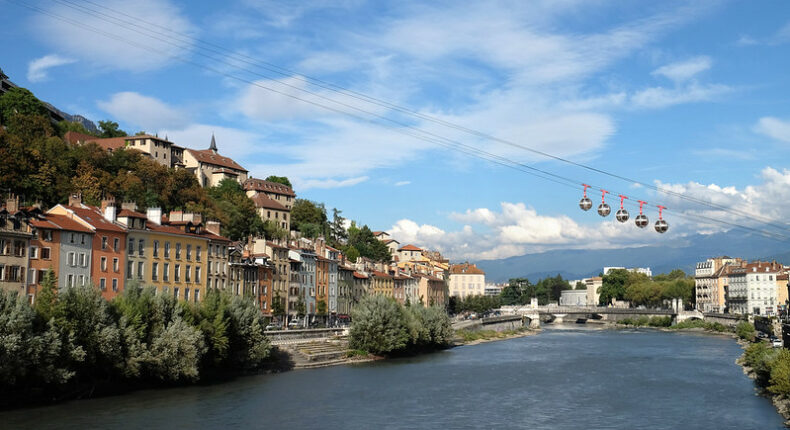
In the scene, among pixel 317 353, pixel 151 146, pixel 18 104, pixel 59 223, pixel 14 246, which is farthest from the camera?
pixel 151 146

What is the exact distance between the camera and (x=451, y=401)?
154 feet

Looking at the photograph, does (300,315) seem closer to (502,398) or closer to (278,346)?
(278,346)

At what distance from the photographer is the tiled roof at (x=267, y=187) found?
5300 inches

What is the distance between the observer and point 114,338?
139ft

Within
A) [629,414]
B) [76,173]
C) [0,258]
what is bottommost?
[629,414]

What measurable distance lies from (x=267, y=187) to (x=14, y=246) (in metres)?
89.0

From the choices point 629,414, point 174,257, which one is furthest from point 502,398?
point 174,257

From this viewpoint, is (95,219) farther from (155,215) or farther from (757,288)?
(757,288)

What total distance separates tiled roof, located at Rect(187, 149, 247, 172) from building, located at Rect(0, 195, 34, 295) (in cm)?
8281

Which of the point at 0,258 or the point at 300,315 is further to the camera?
the point at 300,315

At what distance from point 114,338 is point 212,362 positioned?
34.9 ft

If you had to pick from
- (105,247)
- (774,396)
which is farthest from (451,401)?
(105,247)

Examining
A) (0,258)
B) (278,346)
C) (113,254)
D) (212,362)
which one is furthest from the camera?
(278,346)

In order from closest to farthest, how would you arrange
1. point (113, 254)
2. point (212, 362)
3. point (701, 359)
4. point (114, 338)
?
point (114, 338)
point (212, 362)
point (113, 254)
point (701, 359)
